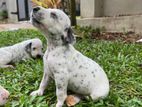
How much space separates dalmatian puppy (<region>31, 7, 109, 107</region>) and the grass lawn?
0.13 m

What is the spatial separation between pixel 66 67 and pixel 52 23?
40cm

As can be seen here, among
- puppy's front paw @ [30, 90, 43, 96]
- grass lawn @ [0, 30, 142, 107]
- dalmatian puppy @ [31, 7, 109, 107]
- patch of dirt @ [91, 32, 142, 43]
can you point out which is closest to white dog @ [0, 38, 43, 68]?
grass lawn @ [0, 30, 142, 107]

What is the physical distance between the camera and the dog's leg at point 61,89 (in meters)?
3.09

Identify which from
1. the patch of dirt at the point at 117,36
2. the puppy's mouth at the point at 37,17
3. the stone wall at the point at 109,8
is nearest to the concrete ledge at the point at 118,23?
the patch of dirt at the point at 117,36

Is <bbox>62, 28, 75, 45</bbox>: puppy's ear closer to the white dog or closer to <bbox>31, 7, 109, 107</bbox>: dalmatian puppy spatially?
<bbox>31, 7, 109, 107</bbox>: dalmatian puppy

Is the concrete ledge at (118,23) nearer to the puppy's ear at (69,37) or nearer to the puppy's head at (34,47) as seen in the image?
the puppy's head at (34,47)

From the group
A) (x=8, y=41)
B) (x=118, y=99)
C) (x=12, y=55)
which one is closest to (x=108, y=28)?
(x=8, y=41)

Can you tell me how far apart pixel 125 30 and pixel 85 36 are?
1.28m

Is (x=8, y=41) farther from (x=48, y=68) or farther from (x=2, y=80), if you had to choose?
(x=48, y=68)

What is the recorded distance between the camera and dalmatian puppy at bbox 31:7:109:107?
9.96 feet

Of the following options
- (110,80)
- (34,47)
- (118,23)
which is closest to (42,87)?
(110,80)

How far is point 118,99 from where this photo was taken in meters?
3.27

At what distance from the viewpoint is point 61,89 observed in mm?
3096

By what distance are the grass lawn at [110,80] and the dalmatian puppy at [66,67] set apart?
5.2 inches
